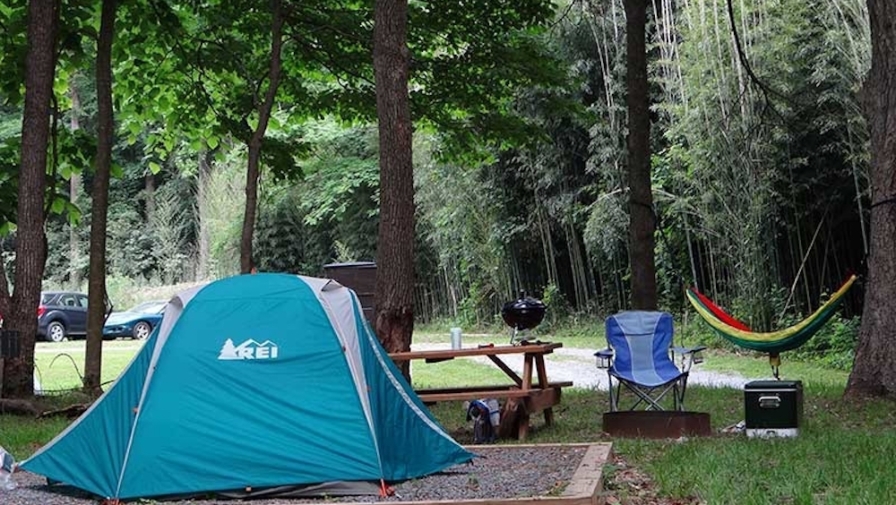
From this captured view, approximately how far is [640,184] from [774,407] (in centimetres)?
296

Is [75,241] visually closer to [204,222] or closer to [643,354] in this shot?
[204,222]

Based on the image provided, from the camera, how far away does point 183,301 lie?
456 centimetres

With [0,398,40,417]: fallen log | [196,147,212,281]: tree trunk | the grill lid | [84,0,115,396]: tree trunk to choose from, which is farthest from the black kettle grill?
[196,147,212,281]: tree trunk

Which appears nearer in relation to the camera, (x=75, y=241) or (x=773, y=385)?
(x=773, y=385)

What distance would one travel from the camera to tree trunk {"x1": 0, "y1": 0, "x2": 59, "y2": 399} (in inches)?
304

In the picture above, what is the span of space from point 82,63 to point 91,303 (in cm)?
210

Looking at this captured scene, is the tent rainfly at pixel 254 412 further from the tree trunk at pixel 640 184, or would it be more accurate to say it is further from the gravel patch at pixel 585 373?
the gravel patch at pixel 585 373

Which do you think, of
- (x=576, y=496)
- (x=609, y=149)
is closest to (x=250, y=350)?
(x=576, y=496)

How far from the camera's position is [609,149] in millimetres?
14242

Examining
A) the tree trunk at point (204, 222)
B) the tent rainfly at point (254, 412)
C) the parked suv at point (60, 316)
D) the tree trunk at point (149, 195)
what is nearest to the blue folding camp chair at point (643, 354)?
the tent rainfly at point (254, 412)

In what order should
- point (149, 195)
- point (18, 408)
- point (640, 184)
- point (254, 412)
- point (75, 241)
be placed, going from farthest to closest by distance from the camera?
point (149, 195), point (75, 241), point (640, 184), point (18, 408), point (254, 412)

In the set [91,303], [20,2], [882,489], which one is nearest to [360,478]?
[882,489]

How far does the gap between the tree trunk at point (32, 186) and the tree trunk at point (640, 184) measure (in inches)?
172

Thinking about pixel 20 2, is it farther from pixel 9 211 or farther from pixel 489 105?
pixel 489 105
